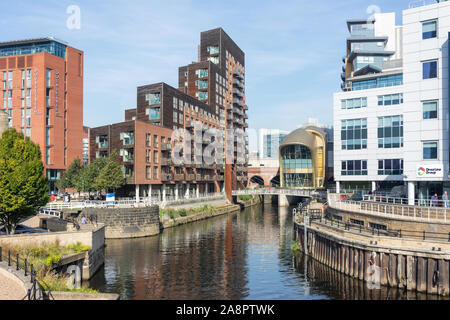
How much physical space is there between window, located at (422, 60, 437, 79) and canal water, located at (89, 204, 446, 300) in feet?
73.5

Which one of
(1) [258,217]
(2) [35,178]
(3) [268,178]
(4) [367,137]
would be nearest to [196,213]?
(1) [258,217]

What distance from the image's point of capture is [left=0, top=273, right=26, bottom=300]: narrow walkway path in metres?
18.8

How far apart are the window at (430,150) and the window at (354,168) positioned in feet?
69.1

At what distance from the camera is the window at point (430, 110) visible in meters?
41.5

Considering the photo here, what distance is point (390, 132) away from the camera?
60125 millimetres

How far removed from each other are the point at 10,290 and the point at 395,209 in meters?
32.2

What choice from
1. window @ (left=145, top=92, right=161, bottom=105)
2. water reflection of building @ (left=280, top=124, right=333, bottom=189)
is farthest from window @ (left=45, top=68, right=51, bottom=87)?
water reflection of building @ (left=280, top=124, right=333, bottom=189)

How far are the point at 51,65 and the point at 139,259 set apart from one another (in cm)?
6636

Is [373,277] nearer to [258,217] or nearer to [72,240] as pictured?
[72,240]

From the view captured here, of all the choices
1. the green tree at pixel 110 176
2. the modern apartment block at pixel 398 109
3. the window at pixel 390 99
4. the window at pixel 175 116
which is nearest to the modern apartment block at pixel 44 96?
the window at pixel 175 116

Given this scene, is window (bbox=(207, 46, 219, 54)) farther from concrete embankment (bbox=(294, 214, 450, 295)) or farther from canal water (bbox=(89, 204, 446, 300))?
concrete embankment (bbox=(294, 214, 450, 295))

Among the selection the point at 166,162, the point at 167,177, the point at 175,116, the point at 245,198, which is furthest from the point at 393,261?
the point at 245,198

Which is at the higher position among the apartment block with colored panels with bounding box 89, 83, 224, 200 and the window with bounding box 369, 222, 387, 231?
the apartment block with colored panels with bounding box 89, 83, 224, 200

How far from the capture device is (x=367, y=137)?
205 ft
